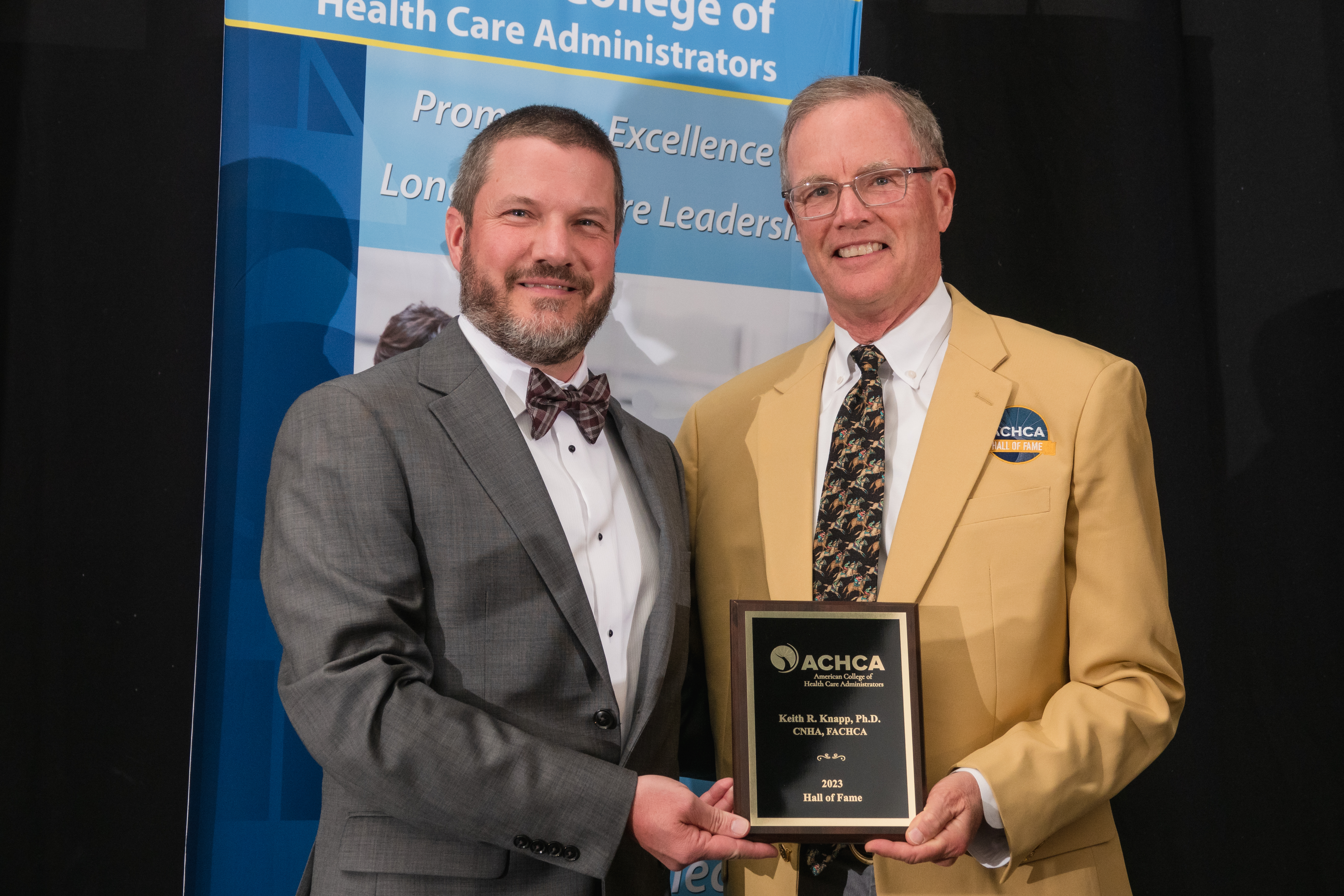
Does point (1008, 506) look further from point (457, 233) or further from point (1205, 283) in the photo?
point (1205, 283)

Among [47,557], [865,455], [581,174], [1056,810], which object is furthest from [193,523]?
[1056,810]

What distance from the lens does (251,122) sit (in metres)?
2.83

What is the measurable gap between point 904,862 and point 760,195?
1933 millimetres

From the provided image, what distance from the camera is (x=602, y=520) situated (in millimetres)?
A: 2375

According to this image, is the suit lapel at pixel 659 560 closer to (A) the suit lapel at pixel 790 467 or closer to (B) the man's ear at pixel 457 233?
(A) the suit lapel at pixel 790 467

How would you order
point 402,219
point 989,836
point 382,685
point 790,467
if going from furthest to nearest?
point 402,219 → point 790,467 → point 989,836 → point 382,685

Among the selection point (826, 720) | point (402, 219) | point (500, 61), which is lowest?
point (826, 720)

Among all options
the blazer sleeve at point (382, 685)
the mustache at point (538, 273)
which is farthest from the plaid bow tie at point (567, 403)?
the blazer sleeve at point (382, 685)

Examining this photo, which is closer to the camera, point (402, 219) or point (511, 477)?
point (511, 477)

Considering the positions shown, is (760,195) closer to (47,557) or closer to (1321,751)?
(47,557)

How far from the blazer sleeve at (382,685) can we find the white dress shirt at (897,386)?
0.86 metres

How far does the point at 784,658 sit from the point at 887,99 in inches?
56.0

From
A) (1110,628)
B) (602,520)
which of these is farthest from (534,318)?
(1110,628)

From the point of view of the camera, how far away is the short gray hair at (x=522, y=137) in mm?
2504
